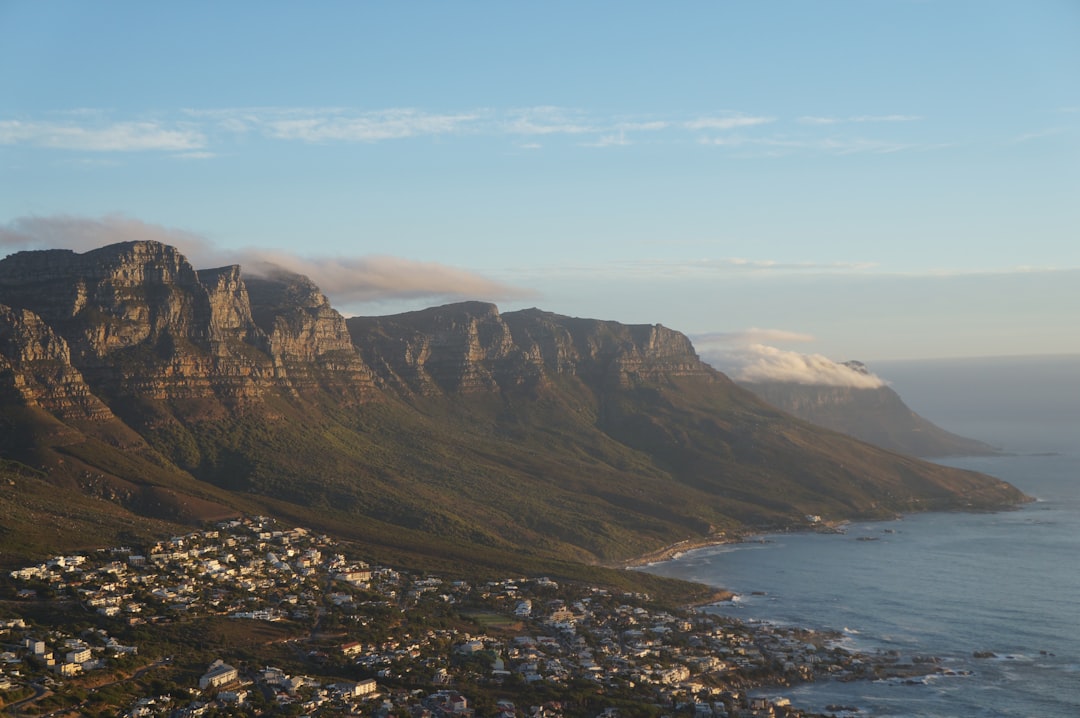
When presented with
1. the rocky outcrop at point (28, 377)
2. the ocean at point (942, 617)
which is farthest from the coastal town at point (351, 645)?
the rocky outcrop at point (28, 377)

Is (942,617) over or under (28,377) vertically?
under

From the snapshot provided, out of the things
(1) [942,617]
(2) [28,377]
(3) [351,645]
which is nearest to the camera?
(3) [351,645]

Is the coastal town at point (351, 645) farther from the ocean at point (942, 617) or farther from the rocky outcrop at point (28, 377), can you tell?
the rocky outcrop at point (28, 377)

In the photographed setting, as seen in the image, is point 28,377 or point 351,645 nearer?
point 351,645

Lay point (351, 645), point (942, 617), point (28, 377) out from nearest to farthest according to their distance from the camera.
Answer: point (351, 645), point (942, 617), point (28, 377)

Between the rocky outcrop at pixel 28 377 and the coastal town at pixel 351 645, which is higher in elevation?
the rocky outcrop at pixel 28 377

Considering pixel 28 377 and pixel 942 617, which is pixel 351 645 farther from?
pixel 28 377

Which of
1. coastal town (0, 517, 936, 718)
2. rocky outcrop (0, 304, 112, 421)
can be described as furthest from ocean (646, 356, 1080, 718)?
rocky outcrop (0, 304, 112, 421)

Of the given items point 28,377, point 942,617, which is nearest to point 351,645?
point 942,617

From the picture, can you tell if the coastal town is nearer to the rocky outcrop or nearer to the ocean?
the ocean
